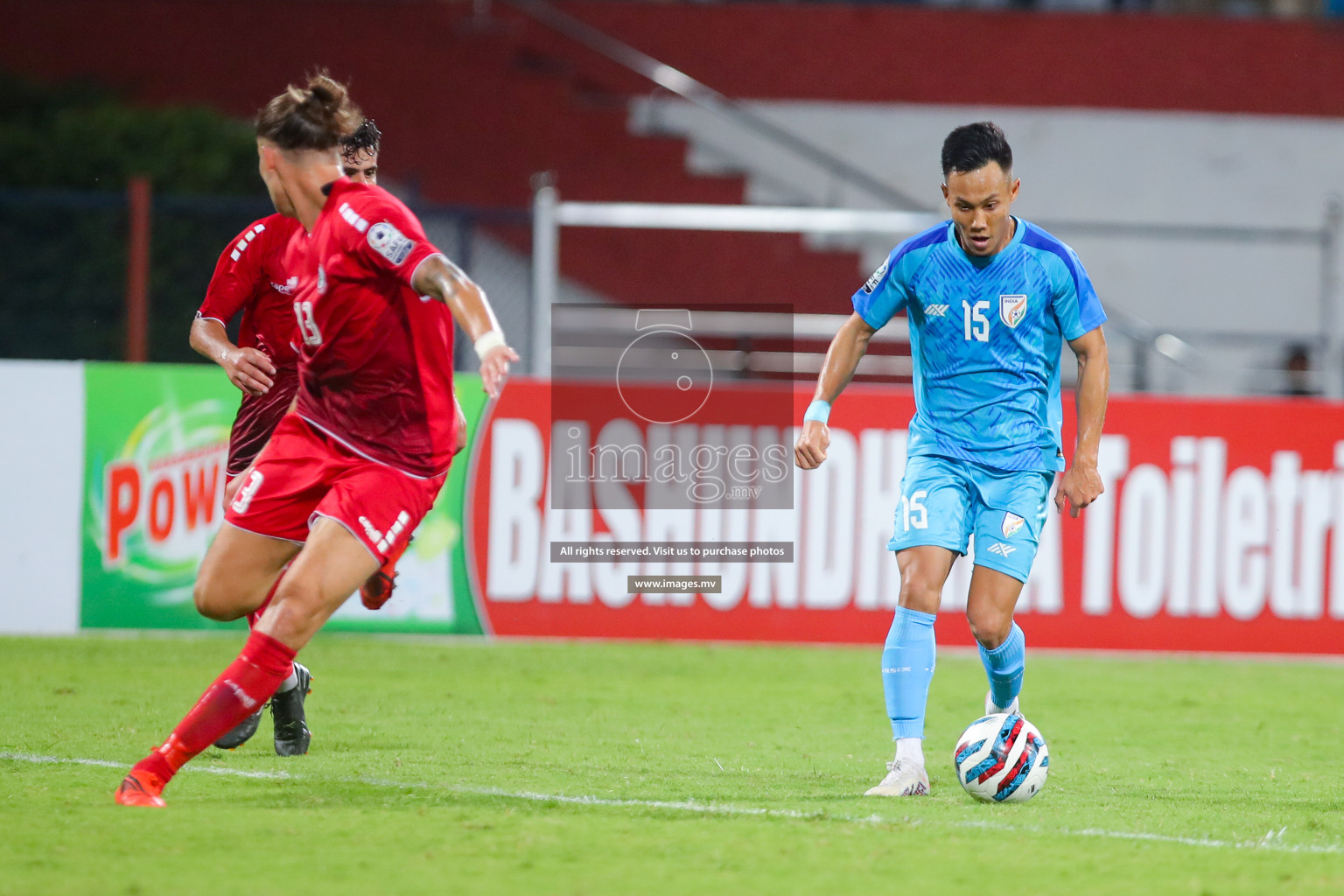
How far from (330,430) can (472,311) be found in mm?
814

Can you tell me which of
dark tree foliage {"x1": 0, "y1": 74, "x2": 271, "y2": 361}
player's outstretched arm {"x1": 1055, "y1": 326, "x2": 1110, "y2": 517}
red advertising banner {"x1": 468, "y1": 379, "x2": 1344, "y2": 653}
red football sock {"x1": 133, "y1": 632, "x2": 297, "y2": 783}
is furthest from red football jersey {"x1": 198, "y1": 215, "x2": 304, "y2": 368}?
dark tree foliage {"x1": 0, "y1": 74, "x2": 271, "y2": 361}

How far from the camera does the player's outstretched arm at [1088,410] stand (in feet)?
20.1

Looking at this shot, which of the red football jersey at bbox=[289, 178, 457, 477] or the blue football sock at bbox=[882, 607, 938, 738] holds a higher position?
the red football jersey at bbox=[289, 178, 457, 477]

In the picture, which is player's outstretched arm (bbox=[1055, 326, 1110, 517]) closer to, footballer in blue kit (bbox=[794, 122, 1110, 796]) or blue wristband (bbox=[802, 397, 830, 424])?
footballer in blue kit (bbox=[794, 122, 1110, 796])

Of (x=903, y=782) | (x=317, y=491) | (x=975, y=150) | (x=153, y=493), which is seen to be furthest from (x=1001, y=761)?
(x=153, y=493)

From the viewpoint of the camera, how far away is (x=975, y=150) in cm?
593

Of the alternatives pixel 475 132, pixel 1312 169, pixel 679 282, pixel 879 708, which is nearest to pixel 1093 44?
pixel 1312 169

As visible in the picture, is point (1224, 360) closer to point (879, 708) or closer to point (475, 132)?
point (475, 132)

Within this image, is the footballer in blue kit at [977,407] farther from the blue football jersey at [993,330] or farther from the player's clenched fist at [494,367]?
the player's clenched fist at [494,367]

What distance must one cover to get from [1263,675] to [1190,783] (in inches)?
171

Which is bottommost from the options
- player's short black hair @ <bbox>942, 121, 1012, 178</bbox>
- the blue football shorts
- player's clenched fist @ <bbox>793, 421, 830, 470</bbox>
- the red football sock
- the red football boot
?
Answer: the red football boot

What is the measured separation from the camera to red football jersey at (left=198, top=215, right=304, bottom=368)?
705cm

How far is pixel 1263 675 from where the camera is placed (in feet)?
34.8

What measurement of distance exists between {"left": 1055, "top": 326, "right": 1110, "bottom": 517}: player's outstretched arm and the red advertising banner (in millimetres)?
4733
